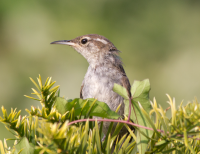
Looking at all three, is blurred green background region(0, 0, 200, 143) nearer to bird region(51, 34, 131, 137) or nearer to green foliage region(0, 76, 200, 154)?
bird region(51, 34, 131, 137)

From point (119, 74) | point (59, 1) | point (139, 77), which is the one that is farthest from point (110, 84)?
point (59, 1)

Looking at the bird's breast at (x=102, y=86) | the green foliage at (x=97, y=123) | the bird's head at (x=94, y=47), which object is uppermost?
the bird's head at (x=94, y=47)

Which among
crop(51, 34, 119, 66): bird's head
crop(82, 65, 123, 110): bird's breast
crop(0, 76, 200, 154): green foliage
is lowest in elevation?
crop(0, 76, 200, 154): green foliage

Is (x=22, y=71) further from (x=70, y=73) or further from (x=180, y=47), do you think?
(x=180, y=47)

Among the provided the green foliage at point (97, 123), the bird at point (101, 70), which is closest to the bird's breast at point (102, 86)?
the bird at point (101, 70)

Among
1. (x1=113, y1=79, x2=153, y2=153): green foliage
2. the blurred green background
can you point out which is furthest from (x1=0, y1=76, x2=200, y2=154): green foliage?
the blurred green background

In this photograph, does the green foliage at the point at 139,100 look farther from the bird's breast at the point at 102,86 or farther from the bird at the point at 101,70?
the bird's breast at the point at 102,86
